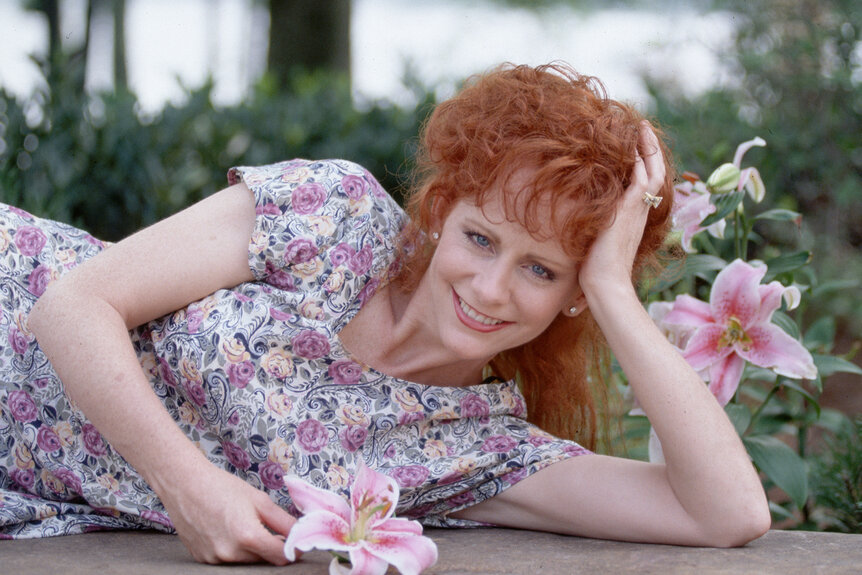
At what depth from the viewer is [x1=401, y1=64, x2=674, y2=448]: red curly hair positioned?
209 centimetres

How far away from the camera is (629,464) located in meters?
2.24

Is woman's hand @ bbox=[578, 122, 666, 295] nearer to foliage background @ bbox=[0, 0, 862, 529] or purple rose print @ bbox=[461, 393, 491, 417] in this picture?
purple rose print @ bbox=[461, 393, 491, 417]

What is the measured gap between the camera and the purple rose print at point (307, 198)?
7.44ft

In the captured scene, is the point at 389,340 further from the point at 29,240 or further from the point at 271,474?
the point at 29,240

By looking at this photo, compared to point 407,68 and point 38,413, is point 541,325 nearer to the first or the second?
point 38,413

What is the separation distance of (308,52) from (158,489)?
5362 mm

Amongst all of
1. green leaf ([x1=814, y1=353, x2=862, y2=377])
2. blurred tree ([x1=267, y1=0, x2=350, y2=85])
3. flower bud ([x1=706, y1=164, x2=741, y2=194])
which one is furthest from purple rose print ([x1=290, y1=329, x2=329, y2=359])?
blurred tree ([x1=267, y1=0, x2=350, y2=85])

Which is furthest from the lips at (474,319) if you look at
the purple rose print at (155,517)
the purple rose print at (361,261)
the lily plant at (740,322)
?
the purple rose print at (155,517)

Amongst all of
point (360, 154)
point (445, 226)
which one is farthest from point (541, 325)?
point (360, 154)

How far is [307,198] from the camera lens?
7.50 feet

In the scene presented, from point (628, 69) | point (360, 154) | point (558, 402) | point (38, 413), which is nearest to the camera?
point (38, 413)

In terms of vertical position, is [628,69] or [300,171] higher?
[628,69]

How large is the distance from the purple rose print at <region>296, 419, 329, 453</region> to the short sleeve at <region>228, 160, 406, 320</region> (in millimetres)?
269

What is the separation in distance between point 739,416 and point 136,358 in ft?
5.07
